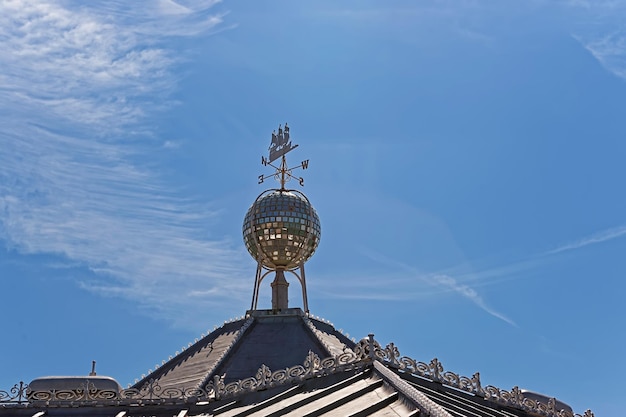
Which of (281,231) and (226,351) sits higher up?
(281,231)

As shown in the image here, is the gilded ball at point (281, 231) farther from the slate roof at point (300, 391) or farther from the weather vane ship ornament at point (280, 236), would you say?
the slate roof at point (300, 391)

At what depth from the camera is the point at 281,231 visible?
1448 inches

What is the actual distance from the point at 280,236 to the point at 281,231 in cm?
21

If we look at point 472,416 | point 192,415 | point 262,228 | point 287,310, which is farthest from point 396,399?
point 262,228

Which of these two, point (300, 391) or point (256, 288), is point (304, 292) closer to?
point (256, 288)

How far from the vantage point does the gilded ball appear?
121ft

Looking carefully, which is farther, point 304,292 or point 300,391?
point 304,292

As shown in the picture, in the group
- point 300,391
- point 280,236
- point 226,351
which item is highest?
point 280,236

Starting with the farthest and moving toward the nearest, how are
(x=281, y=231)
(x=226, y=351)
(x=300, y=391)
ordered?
1. (x=281, y=231)
2. (x=226, y=351)
3. (x=300, y=391)

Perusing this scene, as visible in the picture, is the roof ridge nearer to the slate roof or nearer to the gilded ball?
the slate roof

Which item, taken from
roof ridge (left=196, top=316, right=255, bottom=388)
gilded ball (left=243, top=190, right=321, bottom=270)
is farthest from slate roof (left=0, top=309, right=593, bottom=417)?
gilded ball (left=243, top=190, right=321, bottom=270)

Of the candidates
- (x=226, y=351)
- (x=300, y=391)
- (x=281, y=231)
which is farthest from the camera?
(x=281, y=231)

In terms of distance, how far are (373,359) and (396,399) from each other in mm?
2939

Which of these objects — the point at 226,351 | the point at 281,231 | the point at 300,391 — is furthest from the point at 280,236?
the point at 300,391
